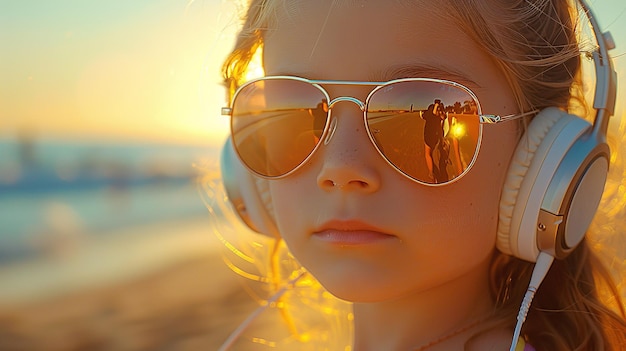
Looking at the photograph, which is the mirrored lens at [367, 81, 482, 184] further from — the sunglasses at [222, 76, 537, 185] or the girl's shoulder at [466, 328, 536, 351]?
the girl's shoulder at [466, 328, 536, 351]

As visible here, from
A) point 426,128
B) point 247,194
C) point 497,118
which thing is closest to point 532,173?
point 497,118

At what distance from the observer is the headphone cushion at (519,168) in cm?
131

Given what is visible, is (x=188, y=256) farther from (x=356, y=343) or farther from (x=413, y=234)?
(x=413, y=234)

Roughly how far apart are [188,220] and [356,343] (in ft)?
23.2

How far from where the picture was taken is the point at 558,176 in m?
1.26

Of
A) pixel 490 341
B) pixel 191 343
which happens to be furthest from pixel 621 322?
pixel 191 343

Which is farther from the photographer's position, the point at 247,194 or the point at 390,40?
the point at 247,194

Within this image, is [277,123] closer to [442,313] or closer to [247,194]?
[247,194]

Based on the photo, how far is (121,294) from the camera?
19.1 ft

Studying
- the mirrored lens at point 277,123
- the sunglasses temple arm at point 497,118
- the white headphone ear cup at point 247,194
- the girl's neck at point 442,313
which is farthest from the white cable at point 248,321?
the sunglasses temple arm at point 497,118

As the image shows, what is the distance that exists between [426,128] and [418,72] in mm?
117

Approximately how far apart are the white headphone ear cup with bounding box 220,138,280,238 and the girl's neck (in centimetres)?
37

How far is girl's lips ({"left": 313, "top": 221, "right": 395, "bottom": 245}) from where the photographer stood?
1.33 metres

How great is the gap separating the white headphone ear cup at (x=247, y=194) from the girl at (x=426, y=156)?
0.10m
